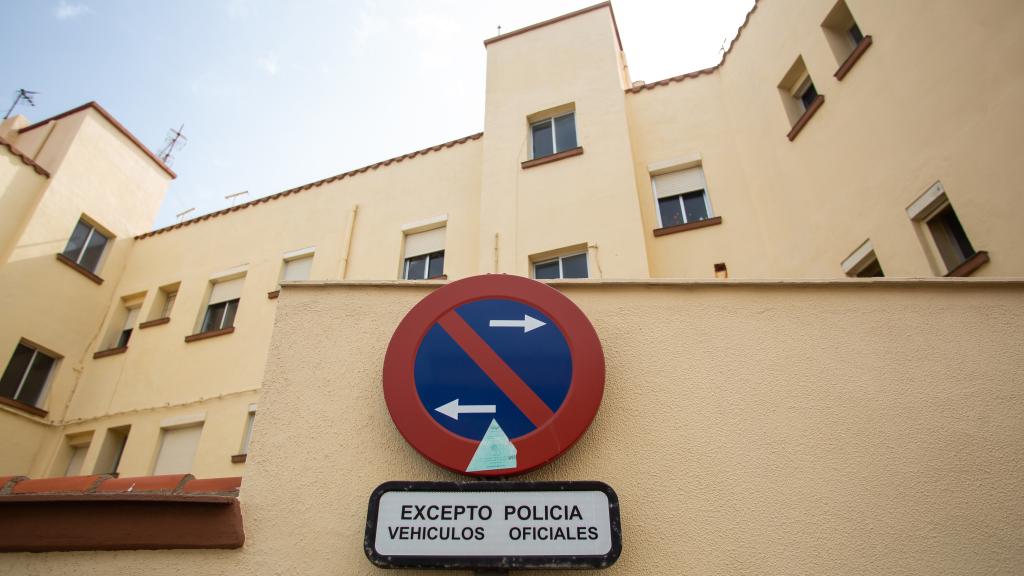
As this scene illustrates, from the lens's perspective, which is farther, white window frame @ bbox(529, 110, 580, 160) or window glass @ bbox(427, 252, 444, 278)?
window glass @ bbox(427, 252, 444, 278)

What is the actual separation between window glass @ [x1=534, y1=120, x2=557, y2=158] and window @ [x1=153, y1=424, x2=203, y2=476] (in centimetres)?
762

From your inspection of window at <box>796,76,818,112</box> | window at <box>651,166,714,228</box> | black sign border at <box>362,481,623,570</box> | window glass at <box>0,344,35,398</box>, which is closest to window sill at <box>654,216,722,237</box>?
window at <box>651,166,714,228</box>

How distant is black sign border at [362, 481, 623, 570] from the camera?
2395 mm

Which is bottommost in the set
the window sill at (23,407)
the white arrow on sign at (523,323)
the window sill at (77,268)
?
the white arrow on sign at (523,323)

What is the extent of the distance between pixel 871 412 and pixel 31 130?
1770 cm

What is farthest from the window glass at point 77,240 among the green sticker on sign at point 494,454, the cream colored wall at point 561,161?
the green sticker on sign at point 494,454

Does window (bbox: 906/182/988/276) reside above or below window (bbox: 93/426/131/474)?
above

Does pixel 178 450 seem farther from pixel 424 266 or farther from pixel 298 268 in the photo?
pixel 424 266

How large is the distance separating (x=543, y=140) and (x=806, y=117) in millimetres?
4257

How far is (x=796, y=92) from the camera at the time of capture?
8820 millimetres

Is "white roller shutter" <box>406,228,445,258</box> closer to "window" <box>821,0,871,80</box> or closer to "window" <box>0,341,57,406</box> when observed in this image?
"window" <box>821,0,871,80</box>

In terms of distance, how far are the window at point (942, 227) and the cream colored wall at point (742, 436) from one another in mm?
3207

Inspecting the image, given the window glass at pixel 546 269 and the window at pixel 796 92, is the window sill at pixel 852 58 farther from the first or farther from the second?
the window glass at pixel 546 269

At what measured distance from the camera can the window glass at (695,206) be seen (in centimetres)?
928
